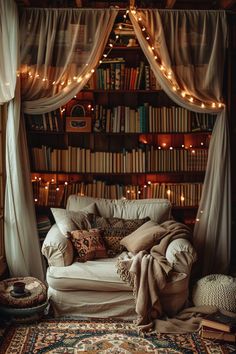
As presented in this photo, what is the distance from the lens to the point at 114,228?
5.01 m

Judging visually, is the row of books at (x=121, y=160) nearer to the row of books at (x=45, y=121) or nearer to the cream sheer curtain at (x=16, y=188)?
the row of books at (x=45, y=121)

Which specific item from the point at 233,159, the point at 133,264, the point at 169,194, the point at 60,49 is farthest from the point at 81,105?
the point at 133,264

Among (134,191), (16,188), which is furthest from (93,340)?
(134,191)

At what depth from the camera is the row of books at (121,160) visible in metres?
5.67

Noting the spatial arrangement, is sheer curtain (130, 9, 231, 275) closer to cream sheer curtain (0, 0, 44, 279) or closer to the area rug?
cream sheer curtain (0, 0, 44, 279)

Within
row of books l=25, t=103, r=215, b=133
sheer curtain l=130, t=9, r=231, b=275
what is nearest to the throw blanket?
sheer curtain l=130, t=9, r=231, b=275

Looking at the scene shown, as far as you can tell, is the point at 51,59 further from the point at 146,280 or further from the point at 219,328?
the point at 219,328

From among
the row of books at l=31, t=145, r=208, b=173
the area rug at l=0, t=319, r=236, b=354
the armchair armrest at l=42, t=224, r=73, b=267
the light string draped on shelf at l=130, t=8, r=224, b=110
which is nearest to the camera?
the area rug at l=0, t=319, r=236, b=354

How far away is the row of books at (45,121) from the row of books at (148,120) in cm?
42

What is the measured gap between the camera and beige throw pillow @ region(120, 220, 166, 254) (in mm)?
4664

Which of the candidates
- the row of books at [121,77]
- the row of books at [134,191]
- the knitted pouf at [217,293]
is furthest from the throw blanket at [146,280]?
the row of books at [121,77]

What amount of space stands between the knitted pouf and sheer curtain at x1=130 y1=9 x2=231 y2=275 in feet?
2.44

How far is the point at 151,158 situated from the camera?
18.6ft

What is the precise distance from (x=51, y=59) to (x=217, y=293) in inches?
109
